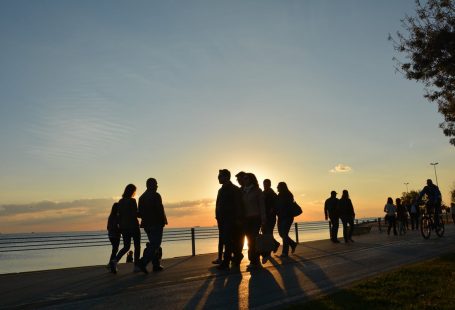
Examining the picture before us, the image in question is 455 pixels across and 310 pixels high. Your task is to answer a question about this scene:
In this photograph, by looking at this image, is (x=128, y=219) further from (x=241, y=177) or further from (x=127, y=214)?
(x=241, y=177)

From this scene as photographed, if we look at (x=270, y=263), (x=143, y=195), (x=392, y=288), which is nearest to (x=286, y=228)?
(x=270, y=263)

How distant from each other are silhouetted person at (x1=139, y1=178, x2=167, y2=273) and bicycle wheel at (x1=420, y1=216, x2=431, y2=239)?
11.3 metres

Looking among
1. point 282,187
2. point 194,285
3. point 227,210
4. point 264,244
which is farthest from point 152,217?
point 282,187

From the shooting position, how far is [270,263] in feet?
42.5

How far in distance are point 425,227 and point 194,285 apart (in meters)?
13.1

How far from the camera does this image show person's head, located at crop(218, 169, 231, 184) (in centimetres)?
1180

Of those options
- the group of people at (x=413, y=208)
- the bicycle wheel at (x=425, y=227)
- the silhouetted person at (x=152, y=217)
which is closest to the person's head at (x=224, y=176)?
the silhouetted person at (x=152, y=217)

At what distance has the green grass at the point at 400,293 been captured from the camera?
21.0ft

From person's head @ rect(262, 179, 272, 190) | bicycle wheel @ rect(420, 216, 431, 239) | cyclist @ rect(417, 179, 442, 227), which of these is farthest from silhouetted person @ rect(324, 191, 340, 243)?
person's head @ rect(262, 179, 272, 190)

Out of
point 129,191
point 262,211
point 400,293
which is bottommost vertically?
point 400,293

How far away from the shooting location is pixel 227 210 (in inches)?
457

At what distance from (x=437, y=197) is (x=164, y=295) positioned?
43.8 feet

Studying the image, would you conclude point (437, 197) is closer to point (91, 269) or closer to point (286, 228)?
point (286, 228)

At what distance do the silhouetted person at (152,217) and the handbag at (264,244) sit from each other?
2.29 m
